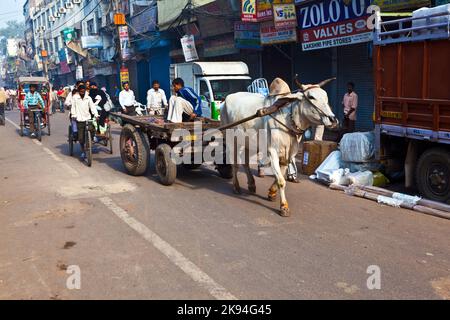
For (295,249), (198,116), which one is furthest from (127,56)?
(295,249)

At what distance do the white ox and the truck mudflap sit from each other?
5.03 ft

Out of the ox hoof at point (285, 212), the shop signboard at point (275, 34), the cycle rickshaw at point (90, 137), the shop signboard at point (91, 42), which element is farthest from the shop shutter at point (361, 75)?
the shop signboard at point (91, 42)

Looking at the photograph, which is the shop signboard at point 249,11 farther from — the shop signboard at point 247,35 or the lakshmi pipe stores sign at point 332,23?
the lakshmi pipe stores sign at point 332,23

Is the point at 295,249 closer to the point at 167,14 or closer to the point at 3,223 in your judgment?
the point at 3,223

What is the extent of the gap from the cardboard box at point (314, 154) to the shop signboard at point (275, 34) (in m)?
6.13

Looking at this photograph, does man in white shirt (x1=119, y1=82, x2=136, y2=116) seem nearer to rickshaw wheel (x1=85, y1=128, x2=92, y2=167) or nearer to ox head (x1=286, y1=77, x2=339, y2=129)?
rickshaw wheel (x1=85, y1=128, x2=92, y2=167)

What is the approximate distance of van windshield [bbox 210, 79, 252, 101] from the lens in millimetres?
14690

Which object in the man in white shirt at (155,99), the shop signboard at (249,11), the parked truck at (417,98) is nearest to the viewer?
the parked truck at (417,98)

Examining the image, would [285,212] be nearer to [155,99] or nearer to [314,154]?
[314,154]

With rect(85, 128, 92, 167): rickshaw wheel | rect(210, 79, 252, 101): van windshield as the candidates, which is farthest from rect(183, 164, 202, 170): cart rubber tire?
rect(210, 79, 252, 101): van windshield

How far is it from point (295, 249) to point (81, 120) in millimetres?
7432

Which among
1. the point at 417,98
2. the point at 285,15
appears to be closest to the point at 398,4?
the point at 417,98

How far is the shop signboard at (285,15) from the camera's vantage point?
46.2 ft

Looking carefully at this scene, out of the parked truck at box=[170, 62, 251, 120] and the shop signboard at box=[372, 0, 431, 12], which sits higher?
the shop signboard at box=[372, 0, 431, 12]
